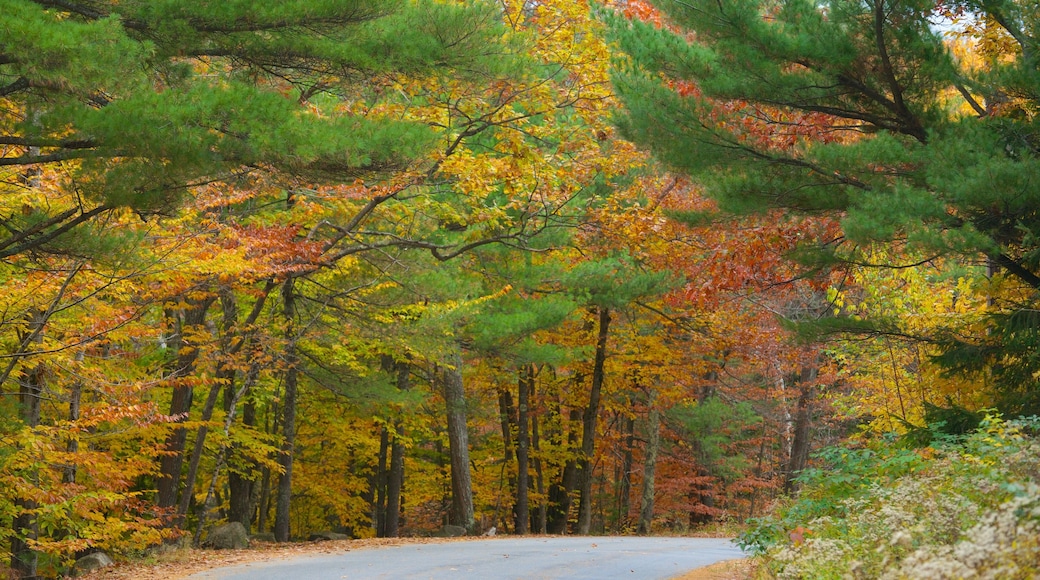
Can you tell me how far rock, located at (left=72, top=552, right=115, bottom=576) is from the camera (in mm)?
12664

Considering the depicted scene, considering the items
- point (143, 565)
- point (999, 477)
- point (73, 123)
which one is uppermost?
point (73, 123)

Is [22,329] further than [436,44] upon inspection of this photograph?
Yes

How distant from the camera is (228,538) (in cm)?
1482

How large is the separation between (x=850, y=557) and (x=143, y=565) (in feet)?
30.8

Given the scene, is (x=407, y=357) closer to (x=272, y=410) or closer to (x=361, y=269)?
(x=361, y=269)

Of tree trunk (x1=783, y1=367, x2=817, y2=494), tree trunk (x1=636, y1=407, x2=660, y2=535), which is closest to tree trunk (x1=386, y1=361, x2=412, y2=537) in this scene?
tree trunk (x1=636, y1=407, x2=660, y2=535)

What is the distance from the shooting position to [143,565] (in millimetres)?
11734

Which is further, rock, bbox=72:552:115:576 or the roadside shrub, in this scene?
rock, bbox=72:552:115:576

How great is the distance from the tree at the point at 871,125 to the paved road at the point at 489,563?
4.11 meters

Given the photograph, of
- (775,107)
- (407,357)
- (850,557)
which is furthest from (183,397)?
(850,557)

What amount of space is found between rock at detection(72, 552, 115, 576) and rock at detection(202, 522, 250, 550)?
2.07 metres

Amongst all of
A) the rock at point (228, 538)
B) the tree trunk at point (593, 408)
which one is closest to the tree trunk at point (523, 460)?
the tree trunk at point (593, 408)

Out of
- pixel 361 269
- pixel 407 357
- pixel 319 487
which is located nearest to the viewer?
pixel 361 269

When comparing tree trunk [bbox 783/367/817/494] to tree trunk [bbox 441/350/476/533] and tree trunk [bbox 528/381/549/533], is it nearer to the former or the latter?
tree trunk [bbox 528/381/549/533]
